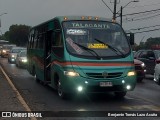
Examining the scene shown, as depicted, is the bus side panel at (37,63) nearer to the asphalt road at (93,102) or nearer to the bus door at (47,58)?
the bus door at (47,58)

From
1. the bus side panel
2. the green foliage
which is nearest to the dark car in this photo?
the bus side panel

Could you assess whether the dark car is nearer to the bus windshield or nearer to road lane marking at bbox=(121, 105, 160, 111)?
the bus windshield

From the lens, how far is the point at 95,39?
13.1m

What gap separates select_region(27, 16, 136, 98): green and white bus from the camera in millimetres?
12227

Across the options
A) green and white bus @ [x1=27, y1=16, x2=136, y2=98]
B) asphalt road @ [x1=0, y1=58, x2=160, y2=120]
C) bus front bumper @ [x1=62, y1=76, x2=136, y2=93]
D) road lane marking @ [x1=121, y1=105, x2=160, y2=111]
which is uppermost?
Result: green and white bus @ [x1=27, y1=16, x2=136, y2=98]

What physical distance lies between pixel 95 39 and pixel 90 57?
34.5 inches

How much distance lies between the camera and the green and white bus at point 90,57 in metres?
12.2

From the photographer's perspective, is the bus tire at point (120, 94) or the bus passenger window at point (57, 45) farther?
the bus tire at point (120, 94)

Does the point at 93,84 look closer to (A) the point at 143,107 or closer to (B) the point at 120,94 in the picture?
(A) the point at 143,107

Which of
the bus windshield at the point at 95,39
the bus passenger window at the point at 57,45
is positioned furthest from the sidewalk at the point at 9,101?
the bus windshield at the point at 95,39

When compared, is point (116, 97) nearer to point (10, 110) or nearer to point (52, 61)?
point (52, 61)

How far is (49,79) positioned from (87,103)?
3636 mm

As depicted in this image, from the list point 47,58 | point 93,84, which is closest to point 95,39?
Answer: point 93,84

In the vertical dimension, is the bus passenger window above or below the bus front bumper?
above
